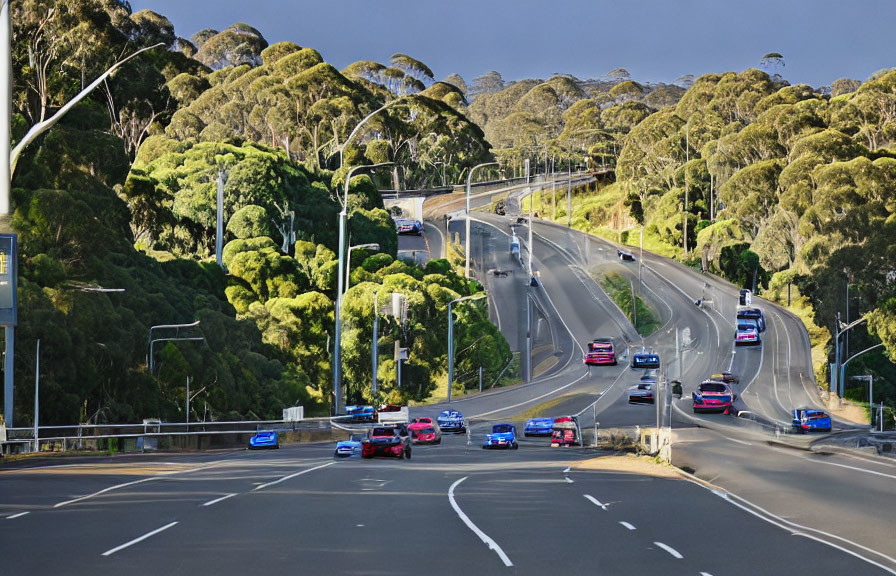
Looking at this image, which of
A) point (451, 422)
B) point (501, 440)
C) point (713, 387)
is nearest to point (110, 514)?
point (501, 440)

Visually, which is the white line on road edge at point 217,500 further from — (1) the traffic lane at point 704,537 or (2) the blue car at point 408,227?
(2) the blue car at point 408,227

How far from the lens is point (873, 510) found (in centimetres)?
2575

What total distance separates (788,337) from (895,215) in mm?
14371

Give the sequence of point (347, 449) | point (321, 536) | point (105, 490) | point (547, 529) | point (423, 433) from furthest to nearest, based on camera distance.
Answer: point (423, 433) < point (347, 449) < point (105, 490) < point (547, 529) < point (321, 536)

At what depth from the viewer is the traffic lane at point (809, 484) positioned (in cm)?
2348

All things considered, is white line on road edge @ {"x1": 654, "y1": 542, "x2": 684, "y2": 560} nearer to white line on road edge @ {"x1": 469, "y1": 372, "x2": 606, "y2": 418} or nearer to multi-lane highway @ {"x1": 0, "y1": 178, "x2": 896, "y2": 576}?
multi-lane highway @ {"x1": 0, "y1": 178, "x2": 896, "y2": 576}

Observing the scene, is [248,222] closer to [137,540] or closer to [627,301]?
[627,301]

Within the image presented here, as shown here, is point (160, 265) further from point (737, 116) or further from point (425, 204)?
point (737, 116)

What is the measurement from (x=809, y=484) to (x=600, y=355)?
66774mm

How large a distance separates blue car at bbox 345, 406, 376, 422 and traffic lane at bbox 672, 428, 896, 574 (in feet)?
64.1

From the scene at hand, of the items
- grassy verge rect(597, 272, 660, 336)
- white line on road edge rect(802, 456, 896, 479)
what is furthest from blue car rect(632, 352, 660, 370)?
white line on road edge rect(802, 456, 896, 479)

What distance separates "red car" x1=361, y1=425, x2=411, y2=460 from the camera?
44281mm

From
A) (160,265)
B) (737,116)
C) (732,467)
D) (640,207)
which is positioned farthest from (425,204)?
(732,467)

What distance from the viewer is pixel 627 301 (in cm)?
12600
